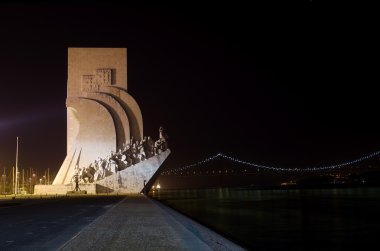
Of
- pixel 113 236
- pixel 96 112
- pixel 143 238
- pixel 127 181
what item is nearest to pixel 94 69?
pixel 96 112

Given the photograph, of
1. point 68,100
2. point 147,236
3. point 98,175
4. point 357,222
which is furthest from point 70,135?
point 147,236

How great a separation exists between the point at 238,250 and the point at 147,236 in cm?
124

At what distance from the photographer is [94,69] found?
3052 cm

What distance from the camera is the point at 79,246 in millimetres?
4844

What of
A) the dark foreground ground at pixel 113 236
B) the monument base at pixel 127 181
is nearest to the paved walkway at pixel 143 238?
the dark foreground ground at pixel 113 236

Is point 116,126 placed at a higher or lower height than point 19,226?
higher

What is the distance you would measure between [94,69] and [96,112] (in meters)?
2.96

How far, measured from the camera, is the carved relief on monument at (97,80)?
1190 inches

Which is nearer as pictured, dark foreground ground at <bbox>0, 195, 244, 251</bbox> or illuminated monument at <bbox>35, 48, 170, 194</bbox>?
dark foreground ground at <bbox>0, 195, 244, 251</bbox>

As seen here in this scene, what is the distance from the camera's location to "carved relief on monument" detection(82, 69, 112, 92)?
1190 inches

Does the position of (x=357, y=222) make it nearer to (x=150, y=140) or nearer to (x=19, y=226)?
(x=19, y=226)

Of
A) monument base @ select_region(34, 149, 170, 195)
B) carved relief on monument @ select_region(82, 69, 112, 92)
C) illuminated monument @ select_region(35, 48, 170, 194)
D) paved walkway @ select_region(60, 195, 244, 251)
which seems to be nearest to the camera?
paved walkway @ select_region(60, 195, 244, 251)

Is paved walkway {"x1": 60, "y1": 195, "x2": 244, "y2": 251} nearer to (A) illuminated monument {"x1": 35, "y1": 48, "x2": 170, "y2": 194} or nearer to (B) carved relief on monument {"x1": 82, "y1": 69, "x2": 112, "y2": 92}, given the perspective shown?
(A) illuminated monument {"x1": 35, "y1": 48, "x2": 170, "y2": 194}

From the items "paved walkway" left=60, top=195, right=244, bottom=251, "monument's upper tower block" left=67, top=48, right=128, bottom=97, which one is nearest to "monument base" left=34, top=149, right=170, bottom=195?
"monument's upper tower block" left=67, top=48, right=128, bottom=97
